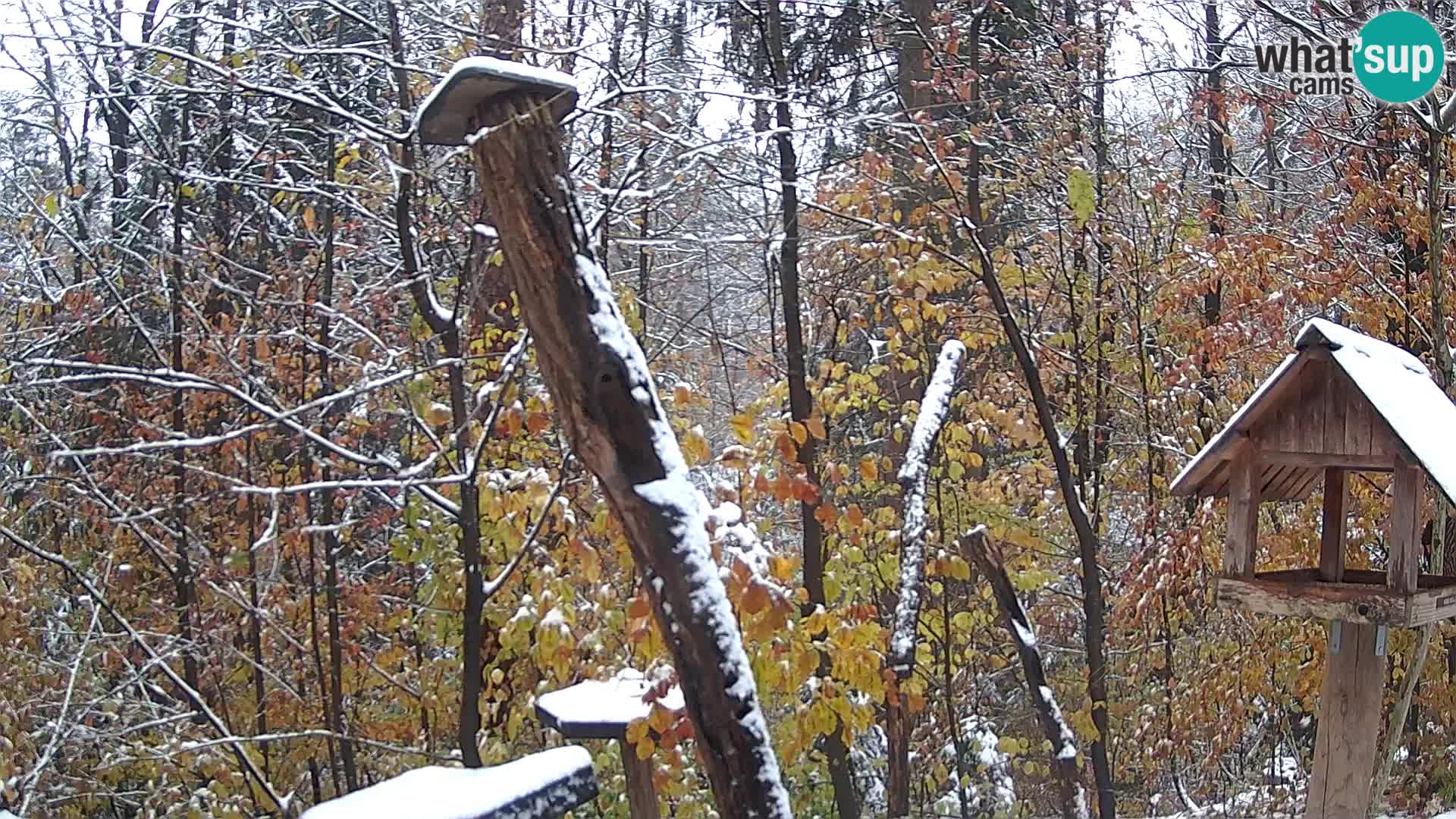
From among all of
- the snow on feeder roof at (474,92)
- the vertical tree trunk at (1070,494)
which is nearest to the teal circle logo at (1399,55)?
the vertical tree trunk at (1070,494)

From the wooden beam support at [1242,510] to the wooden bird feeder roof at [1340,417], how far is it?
0.03 m

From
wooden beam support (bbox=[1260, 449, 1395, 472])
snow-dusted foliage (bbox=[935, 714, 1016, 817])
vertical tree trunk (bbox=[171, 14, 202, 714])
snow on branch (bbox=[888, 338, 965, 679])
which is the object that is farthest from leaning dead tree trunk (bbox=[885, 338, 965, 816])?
vertical tree trunk (bbox=[171, 14, 202, 714])

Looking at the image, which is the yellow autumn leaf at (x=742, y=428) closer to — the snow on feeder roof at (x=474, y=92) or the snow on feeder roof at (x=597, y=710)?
the snow on feeder roof at (x=597, y=710)

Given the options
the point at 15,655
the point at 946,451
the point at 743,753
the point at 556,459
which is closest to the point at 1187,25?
the point at 946,451

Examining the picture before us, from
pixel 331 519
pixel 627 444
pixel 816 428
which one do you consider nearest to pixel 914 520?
pixel 816 428

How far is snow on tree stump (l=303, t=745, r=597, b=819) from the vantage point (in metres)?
2.58

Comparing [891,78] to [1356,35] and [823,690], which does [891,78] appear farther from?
[823,690]

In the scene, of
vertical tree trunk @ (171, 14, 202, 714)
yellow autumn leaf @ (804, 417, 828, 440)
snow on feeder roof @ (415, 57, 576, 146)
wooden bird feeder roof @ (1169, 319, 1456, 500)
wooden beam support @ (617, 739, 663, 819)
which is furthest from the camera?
vertical tree trunk @ (171, 14, 202, 714)

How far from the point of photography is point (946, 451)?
6121 millimetres

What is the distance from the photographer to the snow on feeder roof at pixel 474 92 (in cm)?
275

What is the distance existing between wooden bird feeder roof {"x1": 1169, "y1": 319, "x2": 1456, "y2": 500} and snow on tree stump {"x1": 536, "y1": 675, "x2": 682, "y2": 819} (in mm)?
→ 1900

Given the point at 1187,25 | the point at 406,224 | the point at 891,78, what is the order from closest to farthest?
1. the point at 406,224
2. the point at 1187,25
3. the point at 891,78

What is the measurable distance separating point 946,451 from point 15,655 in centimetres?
540

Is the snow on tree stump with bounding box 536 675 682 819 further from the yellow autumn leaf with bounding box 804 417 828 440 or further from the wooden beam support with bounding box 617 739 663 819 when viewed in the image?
the yellow autumn leaf with bounding box 804 417 828 440
